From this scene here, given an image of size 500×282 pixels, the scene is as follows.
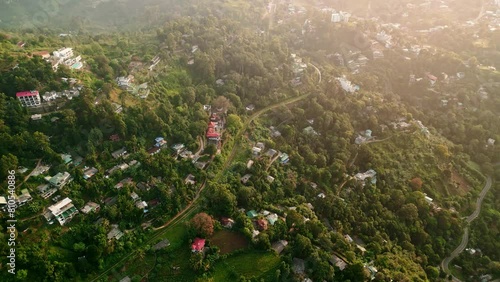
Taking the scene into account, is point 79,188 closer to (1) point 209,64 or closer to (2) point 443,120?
(1) point 209,64

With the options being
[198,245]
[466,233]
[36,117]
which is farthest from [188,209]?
[466,233]

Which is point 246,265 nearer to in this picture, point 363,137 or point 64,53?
point 363,137

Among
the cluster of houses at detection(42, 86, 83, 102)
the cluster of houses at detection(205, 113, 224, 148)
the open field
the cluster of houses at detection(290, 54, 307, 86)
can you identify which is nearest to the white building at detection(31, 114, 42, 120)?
the cluster of houses at detection(42, 86, 83, 102)

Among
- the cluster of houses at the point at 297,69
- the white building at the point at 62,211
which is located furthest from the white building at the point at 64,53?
the cluster of houses at the point at 297,69

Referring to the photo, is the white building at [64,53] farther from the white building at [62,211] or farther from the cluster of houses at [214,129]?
the white building at [62,211]

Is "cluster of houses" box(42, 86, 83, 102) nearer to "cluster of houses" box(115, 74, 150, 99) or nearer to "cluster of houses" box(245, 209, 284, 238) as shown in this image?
"cluster of houses" box(115, 74, 150, 99)

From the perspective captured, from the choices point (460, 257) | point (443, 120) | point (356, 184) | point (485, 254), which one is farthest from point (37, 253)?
point (443, 120)
